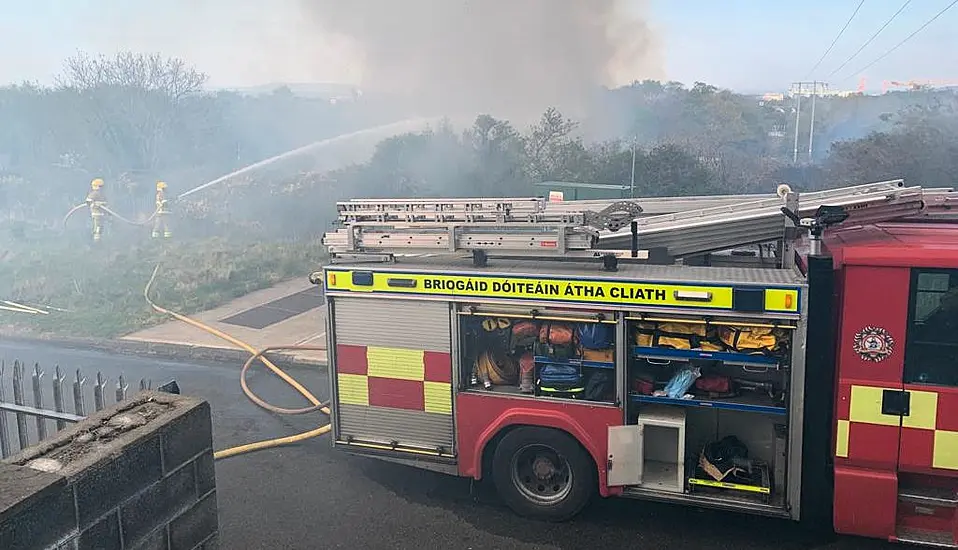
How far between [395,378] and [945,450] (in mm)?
3198

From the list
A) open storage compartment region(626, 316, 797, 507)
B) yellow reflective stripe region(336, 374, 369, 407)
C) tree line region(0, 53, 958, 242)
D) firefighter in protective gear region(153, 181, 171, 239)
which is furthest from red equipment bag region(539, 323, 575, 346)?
firefighter in protective gear region(153, 181, 171, 239)

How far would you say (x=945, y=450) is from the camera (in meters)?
4.04

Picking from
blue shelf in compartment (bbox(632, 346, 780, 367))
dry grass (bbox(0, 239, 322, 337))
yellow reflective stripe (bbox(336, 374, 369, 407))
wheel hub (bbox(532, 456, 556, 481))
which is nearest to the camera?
blue shelf in compartment (bbox(632, 346, 780, 367))

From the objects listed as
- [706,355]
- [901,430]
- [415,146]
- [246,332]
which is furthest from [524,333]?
[415,146]

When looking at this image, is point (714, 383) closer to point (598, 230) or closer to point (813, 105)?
point (598, 230)

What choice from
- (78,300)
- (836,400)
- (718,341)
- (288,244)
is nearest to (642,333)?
(718,341)

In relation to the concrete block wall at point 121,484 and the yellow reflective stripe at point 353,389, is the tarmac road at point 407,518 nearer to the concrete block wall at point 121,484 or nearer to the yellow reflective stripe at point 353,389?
the yellow reflective stripe at point 353,389

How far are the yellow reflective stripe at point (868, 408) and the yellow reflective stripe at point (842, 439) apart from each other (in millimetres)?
54

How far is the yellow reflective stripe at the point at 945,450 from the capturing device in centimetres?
402

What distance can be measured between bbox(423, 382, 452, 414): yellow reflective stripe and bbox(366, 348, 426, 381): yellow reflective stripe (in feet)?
0.29

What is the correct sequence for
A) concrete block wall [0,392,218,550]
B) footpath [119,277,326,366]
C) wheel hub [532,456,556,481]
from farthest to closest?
1. footpath [119,277,326,366]
2. wheel hub [532,456,556,481]
3. concrete block wall [0,392,218,550]

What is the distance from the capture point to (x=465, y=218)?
5234mm

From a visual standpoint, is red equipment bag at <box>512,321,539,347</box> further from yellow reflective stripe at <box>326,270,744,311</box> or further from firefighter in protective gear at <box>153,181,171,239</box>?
firefighter in protective gear at <box>153,181,171,239</box>

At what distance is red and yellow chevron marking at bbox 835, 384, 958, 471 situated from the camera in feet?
13.2
